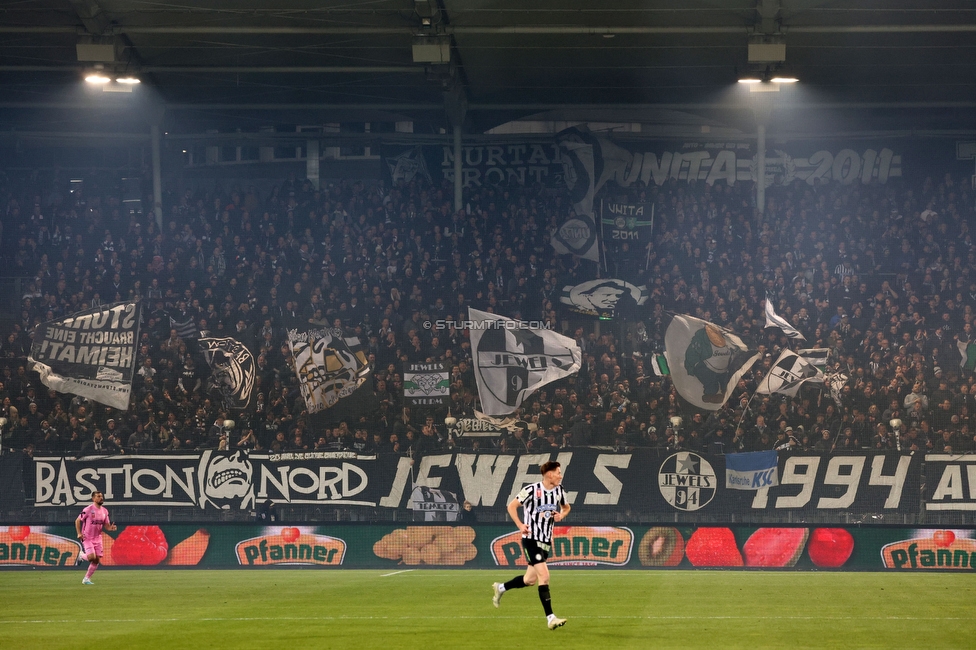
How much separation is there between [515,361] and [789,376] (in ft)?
22.4

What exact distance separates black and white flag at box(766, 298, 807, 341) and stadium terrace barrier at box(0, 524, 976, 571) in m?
6.06

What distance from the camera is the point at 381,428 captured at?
1056 inches

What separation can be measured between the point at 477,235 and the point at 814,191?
414 inches

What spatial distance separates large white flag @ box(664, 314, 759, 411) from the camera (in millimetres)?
27000

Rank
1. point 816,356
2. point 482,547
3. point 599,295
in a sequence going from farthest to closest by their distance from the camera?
point 599,295
point 816,356
point 482,547

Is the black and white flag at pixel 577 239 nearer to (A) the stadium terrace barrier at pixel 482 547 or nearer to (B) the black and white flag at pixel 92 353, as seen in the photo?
(A) the stadium terrace barrier at pixel 482 547

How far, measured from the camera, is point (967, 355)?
2673 centimetres

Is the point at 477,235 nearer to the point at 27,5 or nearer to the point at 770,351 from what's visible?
the point at 770,351

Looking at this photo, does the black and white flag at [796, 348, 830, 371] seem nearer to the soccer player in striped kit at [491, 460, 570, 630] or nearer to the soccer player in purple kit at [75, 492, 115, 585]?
the soccer player in striped kit at [491, 460, 570, 630]

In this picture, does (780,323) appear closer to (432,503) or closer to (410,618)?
(432,503)

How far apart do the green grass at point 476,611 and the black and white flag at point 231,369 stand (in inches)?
248

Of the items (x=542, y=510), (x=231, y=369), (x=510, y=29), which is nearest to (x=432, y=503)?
(x=231, y=369)

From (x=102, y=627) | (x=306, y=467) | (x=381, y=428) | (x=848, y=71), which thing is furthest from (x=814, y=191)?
(x=102, y=627)

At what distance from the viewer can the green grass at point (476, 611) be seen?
43.3ft
